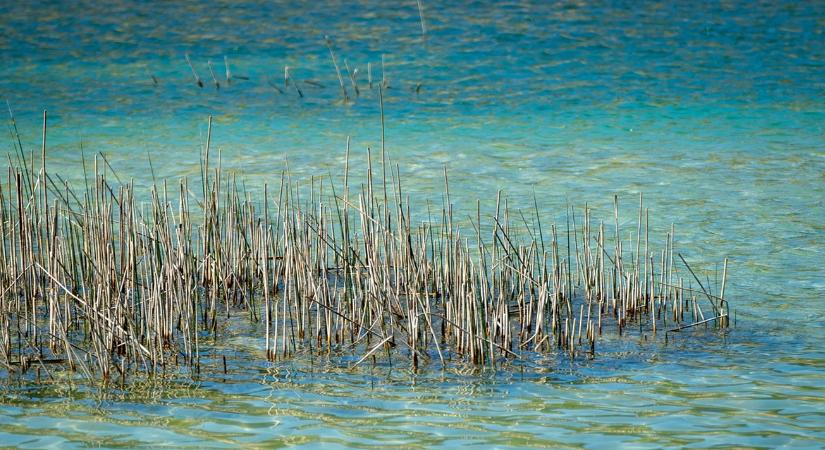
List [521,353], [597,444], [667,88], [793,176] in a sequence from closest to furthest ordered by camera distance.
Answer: [597,444] < [521,353] < [793,176] < [667,88]

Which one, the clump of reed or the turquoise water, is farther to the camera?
the clump of reed

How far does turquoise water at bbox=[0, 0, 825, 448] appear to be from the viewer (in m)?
3.51

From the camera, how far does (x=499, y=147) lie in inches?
362

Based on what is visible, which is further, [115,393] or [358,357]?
[358,357]

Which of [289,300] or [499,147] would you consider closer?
[289,300]

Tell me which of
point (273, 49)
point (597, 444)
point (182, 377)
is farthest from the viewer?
point (273, 49)

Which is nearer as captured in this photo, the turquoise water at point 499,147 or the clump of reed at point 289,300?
the turquoise water at point 499,147

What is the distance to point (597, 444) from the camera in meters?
3.30

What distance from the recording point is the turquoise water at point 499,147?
3506mm

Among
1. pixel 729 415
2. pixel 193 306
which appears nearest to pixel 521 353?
pixel 729 415

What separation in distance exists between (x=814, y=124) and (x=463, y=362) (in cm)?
683

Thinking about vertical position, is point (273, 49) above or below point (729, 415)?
above

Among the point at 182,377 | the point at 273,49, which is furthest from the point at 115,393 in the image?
the point at 273,49

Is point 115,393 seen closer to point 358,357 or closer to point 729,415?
point 358,357
